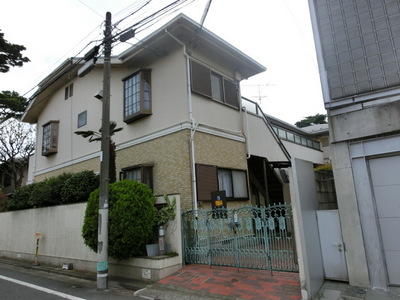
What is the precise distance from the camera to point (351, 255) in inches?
224

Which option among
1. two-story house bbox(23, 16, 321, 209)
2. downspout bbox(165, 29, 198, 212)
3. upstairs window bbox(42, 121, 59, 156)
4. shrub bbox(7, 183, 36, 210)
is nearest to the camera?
downspout bbox(165, 29, 198, 212)

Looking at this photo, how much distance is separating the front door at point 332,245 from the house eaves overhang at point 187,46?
746 cm

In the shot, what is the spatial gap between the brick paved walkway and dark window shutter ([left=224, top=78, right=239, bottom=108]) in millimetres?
7139

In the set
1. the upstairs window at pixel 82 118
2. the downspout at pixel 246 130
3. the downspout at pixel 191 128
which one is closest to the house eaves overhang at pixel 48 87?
the upstairs window at pixel 82 118

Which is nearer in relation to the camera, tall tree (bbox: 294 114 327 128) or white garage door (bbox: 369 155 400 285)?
white garage door (bbox: 369 155 400 285)

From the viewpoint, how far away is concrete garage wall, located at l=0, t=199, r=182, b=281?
7.62m

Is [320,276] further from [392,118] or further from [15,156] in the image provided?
[15,156]

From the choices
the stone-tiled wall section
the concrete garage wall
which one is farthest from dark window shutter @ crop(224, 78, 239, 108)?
the concrete garage wall

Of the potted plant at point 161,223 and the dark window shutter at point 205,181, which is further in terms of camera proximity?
the dark window shutter at point 205,181

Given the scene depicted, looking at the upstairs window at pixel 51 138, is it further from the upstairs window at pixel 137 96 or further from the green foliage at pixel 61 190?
the upstairs window at pixel 137 96

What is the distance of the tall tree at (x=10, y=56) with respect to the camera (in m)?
11.6

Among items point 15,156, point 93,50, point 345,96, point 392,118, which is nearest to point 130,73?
point 93,50

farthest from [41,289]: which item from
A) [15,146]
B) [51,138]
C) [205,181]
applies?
[15,146]

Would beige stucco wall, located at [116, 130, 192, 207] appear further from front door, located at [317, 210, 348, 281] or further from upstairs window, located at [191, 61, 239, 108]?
front door, located at [317, 210, 348, 281]
